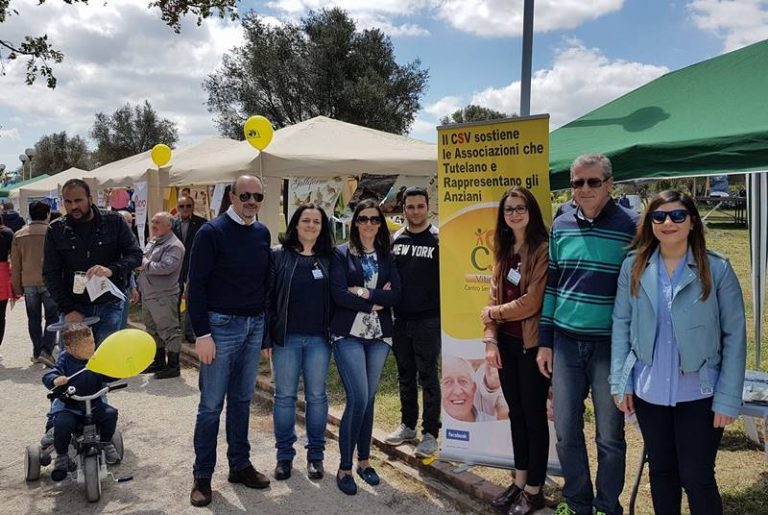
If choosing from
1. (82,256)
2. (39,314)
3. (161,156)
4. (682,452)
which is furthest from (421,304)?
(161,156)

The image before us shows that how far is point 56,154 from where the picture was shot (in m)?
47.1

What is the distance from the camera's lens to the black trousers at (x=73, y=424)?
351cm

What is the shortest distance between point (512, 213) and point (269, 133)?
154 inches

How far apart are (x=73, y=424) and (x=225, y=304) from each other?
4.01ft

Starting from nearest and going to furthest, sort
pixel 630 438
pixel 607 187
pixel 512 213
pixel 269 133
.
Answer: pixel 607 187 → pixel 512 213 → pixel 630 438 → pixel 269 133

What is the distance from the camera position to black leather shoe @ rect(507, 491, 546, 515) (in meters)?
3.22

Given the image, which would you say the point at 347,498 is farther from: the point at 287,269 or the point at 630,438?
the point at 630,438

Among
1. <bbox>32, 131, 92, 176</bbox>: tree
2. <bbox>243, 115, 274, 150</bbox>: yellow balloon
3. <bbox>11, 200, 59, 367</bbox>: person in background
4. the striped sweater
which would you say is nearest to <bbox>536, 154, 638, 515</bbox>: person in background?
the striped sweater

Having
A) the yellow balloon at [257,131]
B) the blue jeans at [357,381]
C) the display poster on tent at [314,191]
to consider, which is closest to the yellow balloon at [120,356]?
the blue jeans at [357,381]

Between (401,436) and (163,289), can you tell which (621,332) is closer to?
(401,436)

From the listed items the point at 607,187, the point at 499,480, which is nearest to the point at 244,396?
the point at 499,480

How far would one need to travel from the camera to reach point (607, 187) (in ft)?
9.08

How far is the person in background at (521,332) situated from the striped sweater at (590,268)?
0.66ft

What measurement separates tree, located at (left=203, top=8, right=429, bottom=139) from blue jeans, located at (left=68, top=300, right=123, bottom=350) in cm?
2293
